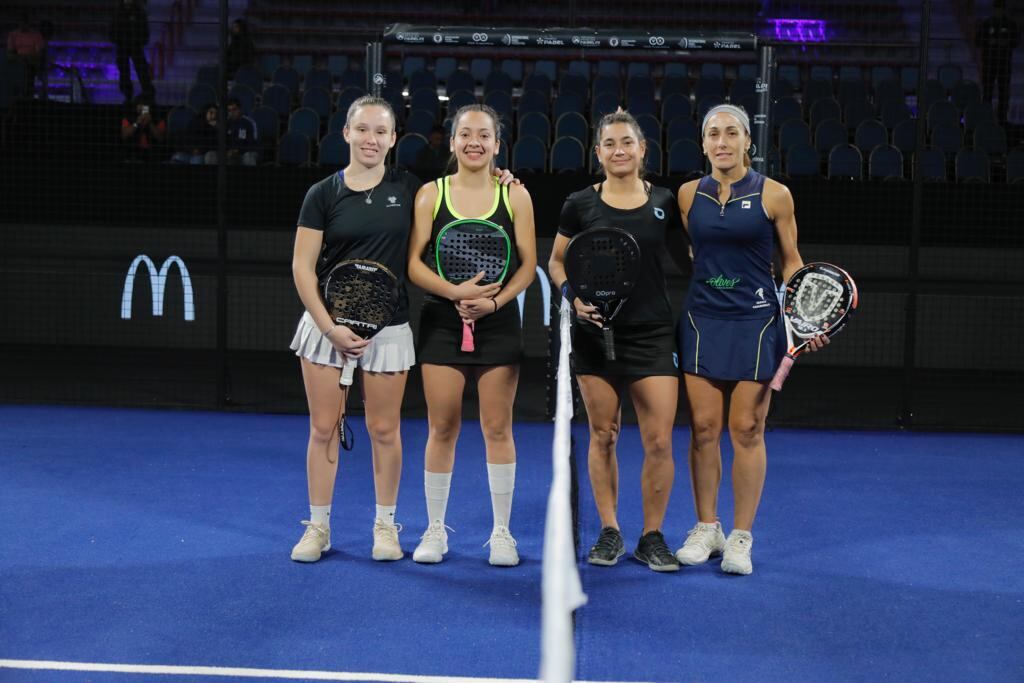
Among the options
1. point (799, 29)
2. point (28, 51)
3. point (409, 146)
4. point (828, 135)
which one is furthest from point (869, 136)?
point (28, 51)

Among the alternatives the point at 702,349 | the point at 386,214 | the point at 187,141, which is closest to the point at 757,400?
the point at 702,349

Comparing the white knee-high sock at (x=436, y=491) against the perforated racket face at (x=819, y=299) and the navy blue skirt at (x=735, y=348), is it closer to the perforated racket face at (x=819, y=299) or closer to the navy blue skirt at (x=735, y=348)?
the navy blue skirt at (x=735, y=348)

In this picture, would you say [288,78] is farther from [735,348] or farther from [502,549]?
[735,348]

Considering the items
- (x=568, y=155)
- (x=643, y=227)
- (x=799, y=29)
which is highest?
(x=799, y=29)

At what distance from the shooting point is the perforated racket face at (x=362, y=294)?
4621mm

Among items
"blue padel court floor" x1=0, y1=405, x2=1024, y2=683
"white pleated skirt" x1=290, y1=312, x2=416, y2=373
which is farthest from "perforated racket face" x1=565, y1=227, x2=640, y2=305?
"blue padel court floor" x1=0, y1=405, x2=1024, y2=683

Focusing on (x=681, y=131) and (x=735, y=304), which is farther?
(x=681, y=131)

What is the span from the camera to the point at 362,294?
15.2 ft

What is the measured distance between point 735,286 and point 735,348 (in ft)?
0.86

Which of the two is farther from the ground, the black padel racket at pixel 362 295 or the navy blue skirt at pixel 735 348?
the black padel racket at pixel 362 295

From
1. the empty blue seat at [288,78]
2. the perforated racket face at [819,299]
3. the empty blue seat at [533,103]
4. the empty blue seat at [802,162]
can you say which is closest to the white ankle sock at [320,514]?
the perforated racket face at [819,299]

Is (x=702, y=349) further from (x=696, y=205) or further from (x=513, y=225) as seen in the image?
(x=513, y=225)

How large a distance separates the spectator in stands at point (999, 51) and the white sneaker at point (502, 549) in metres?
7.17

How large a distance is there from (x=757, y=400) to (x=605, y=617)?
1.19 meters
